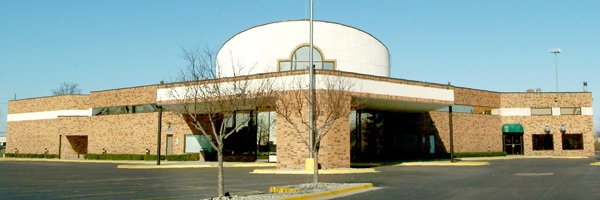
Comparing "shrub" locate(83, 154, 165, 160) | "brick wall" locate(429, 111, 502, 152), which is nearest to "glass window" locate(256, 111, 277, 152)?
"shrub" locate(83, 154, 165, 160)

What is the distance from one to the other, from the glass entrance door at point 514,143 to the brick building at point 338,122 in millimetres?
95

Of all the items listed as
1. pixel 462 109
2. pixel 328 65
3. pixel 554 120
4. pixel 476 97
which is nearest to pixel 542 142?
pixel 554 120

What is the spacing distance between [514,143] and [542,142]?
2526 millimetres

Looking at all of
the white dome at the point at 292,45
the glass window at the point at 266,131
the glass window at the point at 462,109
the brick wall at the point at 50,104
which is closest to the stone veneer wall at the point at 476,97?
the glass window at the point at 462,109

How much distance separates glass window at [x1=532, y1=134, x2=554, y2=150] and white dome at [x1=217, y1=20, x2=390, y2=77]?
76.0ft

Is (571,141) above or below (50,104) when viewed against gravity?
below

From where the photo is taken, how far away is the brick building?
2766cm

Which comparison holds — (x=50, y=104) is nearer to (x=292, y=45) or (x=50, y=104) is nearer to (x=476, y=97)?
(x=292, y=45)

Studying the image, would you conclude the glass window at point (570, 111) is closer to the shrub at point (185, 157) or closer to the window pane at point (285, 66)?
the window pane at point (285, 66)

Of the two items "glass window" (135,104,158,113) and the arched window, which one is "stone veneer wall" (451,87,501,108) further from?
"glass window" (135,104,158,113)

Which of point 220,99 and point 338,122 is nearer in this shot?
point 220,99

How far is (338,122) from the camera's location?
26.1 metres

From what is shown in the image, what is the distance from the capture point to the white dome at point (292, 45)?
33.2 meters

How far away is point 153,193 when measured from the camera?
581 inches
